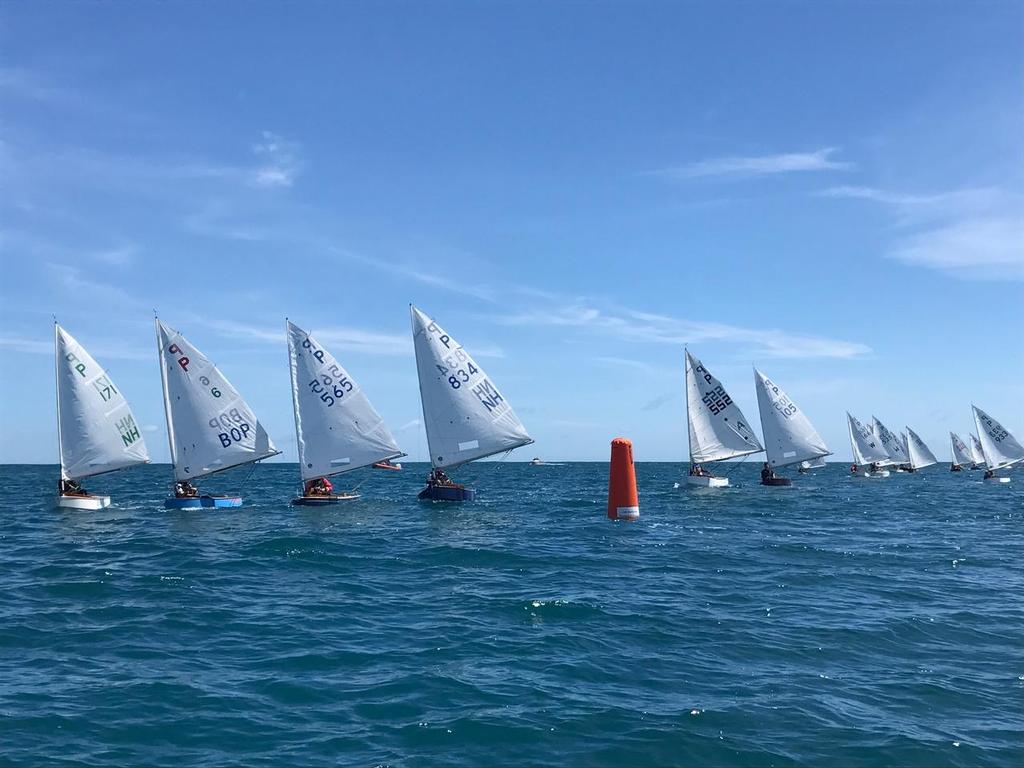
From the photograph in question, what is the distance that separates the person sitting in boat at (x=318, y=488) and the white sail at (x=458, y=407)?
7075 millimetres

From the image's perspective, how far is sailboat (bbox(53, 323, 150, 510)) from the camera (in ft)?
145

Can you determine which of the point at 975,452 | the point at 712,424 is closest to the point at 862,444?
the point at 975,452

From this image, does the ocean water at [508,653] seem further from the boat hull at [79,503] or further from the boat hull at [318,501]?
the boat hull at [318,501]

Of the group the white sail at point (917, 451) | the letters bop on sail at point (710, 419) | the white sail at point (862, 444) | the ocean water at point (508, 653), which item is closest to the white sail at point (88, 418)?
the ocean water at point (508, 653)

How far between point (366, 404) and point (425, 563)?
23820 mm

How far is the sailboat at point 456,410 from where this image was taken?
48.7 m

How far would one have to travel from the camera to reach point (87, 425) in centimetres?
4456

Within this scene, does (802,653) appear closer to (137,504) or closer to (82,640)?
(82,640)

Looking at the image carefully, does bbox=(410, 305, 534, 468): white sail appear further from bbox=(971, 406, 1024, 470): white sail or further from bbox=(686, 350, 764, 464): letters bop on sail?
bbox=(971, 406, 1024, 470): white sail

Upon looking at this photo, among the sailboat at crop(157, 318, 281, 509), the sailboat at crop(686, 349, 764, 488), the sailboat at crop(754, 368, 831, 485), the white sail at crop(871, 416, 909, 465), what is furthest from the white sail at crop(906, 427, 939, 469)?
the sailboat at crop(157, 318, 281, 509)

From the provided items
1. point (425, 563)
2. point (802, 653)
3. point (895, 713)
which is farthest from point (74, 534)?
point (895, 713)

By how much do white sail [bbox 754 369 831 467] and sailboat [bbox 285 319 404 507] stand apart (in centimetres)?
3920

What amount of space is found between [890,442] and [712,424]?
238ft

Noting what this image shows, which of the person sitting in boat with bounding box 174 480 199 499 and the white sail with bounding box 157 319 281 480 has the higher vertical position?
the white sail with bounding box 157 319 281 480
